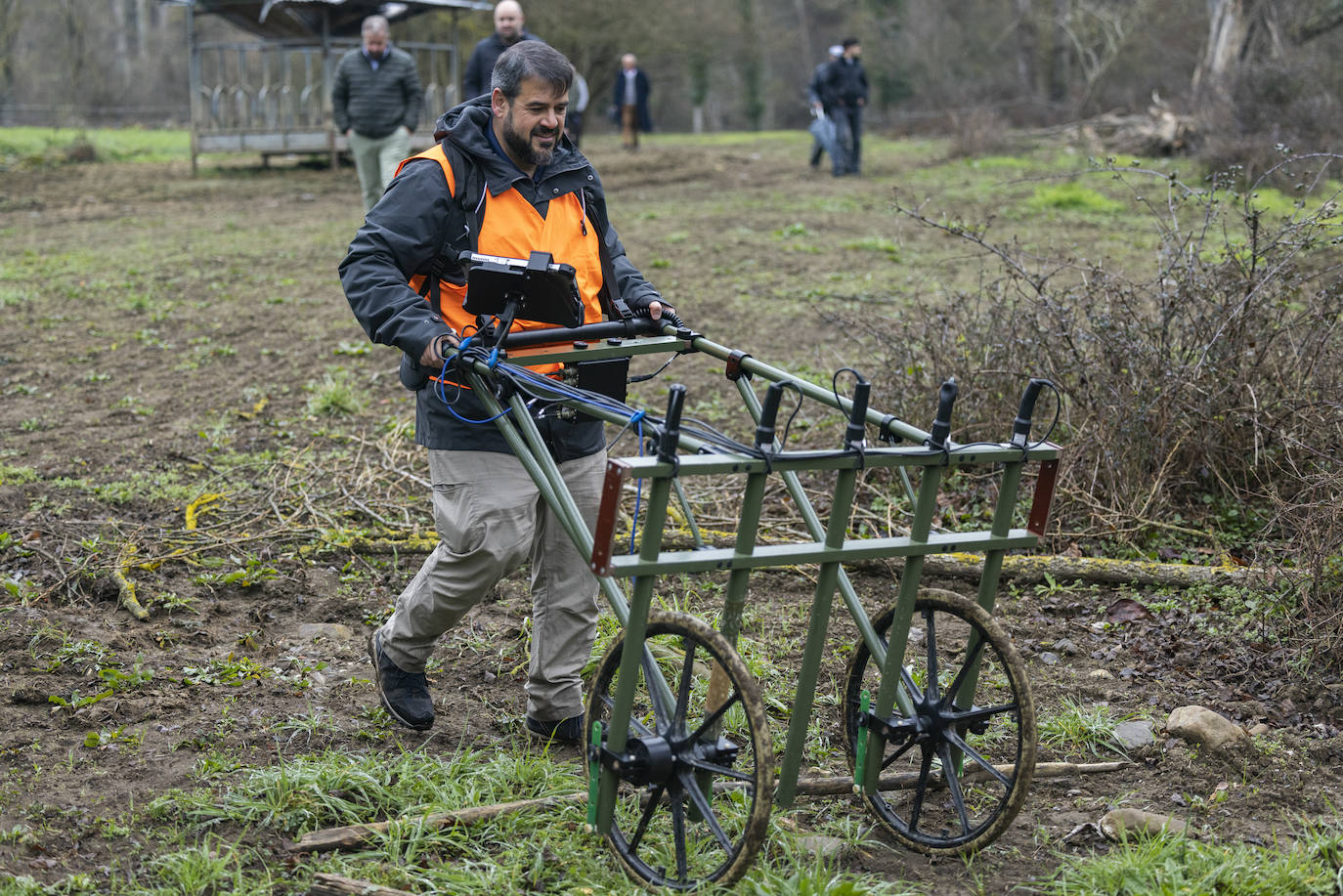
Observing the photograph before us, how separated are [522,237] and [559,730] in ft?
5.08

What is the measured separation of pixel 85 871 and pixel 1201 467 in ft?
15.1

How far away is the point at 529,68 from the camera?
3.56 metres

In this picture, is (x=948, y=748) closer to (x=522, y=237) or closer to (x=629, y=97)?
(x=522, y=237)

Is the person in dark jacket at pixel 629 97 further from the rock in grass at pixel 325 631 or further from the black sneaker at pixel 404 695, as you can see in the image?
the black sneaker at pixel 404 695

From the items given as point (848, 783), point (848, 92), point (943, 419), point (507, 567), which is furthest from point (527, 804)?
point (848, 92)

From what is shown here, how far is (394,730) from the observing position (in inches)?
158

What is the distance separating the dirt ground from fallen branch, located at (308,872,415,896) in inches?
22.8

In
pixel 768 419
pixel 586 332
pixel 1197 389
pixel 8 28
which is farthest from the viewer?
pixel 8 28

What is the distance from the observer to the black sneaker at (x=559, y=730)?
4023 millimetres

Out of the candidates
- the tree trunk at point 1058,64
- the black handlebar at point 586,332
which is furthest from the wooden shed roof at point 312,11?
the tree trunk at point 1058,64

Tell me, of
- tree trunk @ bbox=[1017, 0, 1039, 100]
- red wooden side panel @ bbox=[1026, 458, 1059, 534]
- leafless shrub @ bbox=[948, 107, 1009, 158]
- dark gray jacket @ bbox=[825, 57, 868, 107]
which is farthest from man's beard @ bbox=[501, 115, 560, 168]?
tree trunk @ bbox=[1017, 0, 1039, 100]

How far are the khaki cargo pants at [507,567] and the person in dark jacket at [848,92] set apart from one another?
1502 cm

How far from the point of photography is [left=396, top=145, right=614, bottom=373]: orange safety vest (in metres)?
3.68

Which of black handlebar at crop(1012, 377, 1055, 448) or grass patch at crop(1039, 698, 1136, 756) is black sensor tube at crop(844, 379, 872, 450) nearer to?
black handlebar at crop(1012, 377, 1055, 448)
